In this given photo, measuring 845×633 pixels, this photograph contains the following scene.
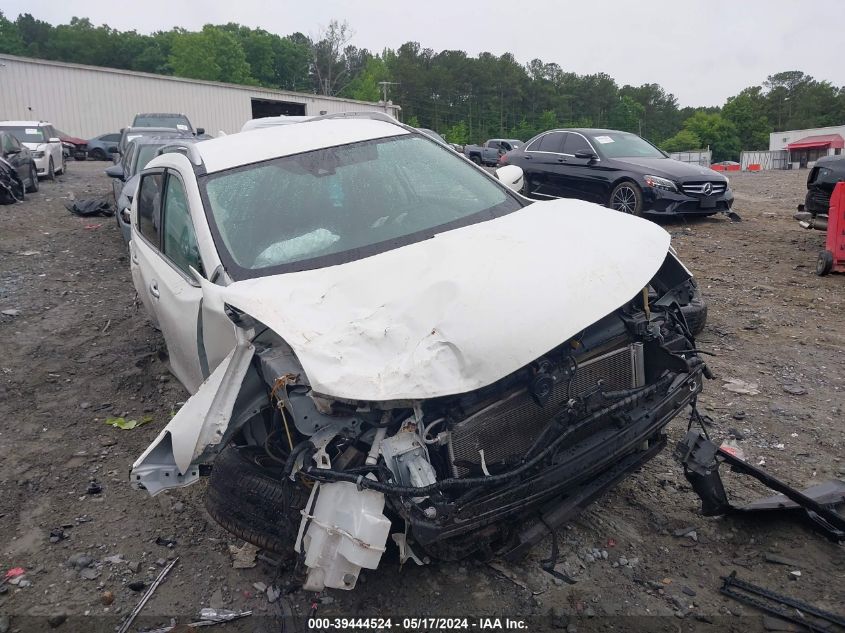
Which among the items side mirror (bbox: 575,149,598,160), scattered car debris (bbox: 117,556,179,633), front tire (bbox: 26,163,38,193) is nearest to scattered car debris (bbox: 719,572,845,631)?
scattered car debris (bbox: 117,556,179,633)

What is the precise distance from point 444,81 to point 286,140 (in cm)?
7798

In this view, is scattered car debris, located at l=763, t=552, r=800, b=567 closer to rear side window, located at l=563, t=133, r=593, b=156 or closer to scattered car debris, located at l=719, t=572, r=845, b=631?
→ scattered car debris, located at l=719, t=572, r=845, b=631

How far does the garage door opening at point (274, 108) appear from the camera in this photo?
1582 inches

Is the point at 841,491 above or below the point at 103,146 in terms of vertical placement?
below

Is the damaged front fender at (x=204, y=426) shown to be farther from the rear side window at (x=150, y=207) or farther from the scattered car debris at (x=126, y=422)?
the scattered car debris at (x=126, y=422)

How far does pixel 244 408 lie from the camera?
8.59ft

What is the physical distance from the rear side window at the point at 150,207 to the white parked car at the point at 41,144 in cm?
1445

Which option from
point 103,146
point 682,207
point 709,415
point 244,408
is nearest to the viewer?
point 244,408

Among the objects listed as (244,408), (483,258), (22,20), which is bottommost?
(244,408)

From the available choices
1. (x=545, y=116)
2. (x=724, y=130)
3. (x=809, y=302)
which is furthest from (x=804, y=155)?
(x=809, y=302)

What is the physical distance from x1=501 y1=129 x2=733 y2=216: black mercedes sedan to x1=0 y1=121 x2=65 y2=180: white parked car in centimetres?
1279

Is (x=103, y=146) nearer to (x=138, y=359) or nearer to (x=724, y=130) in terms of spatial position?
(x=138, y=359)

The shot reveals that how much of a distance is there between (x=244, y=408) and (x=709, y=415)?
2.95 m

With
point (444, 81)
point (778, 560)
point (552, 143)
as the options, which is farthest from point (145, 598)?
point (444, 81)
